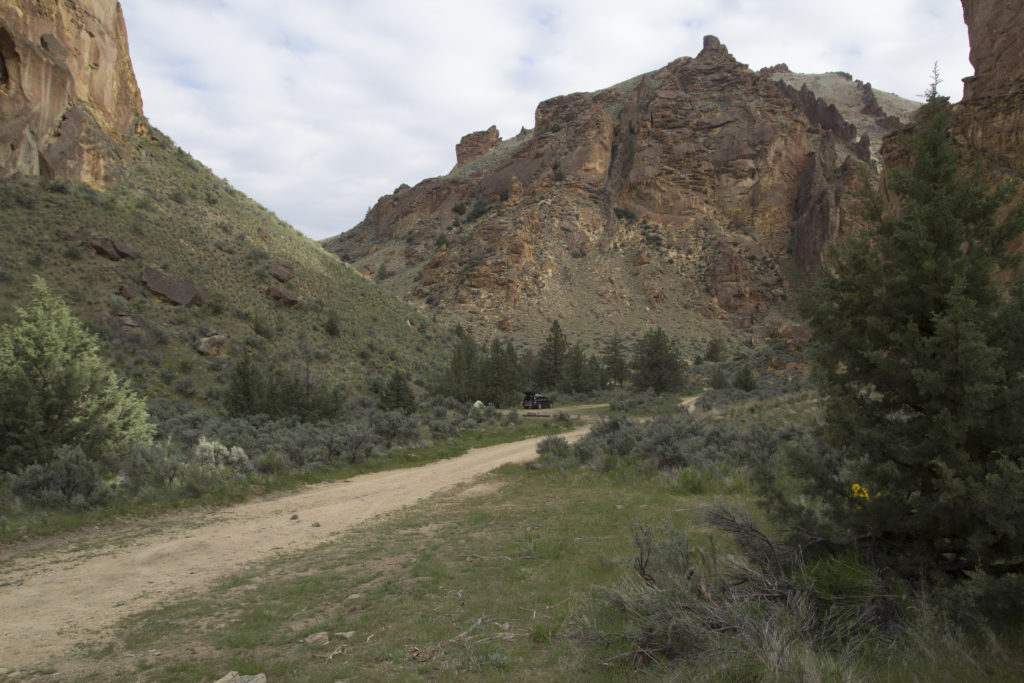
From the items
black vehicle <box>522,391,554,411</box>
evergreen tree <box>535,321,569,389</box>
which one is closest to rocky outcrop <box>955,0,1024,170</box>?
black vehicle <box>522,391,554,411</box>

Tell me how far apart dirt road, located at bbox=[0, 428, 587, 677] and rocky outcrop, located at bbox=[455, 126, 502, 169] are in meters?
130

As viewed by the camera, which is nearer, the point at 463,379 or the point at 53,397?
the point at 53,397

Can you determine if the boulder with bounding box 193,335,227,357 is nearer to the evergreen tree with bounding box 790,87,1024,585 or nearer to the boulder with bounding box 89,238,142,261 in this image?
the boulder with bounding box 89,238,142,261

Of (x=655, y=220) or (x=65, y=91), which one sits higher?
(x=65, y=91)

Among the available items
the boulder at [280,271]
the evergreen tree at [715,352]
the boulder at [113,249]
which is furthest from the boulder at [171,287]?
the evergreen tree at [715,352]

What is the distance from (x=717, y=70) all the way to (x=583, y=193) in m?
31.9

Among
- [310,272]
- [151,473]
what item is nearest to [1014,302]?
[151,473]

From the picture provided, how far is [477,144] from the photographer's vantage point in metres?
133

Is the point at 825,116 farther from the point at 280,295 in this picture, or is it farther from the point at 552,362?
the point at 280,295

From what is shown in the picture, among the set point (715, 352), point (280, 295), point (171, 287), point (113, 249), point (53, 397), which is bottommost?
point (715, 352)

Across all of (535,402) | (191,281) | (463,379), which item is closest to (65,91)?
(191,281)

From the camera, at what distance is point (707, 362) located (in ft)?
180

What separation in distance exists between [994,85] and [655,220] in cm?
5433

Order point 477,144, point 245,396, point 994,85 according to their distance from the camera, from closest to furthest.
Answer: point 245,396, point 994,85, point 477,144
